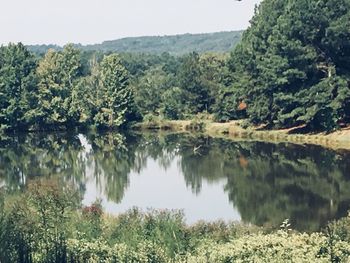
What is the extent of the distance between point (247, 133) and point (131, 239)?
47.4 metres

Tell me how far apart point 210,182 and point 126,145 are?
24248 millimetres

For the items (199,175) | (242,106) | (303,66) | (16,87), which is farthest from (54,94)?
(199,175)

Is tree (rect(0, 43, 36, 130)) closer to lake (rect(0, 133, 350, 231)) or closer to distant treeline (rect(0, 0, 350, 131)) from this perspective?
distant treeline (rect(0, 0, 350, 131))

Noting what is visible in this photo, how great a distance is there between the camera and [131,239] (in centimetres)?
2206

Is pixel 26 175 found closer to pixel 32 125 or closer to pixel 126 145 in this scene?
pixel 126 145

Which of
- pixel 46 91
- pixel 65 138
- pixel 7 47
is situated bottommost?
pixel 65 138

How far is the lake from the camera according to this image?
33.2m

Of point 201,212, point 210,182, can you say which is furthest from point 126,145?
point 201,212

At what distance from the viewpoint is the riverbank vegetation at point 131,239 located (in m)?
19.1

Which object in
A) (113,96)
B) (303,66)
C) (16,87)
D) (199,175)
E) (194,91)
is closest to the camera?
(199,175)

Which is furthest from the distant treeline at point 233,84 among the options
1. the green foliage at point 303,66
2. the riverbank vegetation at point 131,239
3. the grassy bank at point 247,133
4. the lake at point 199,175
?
the riverbank vegetation at point 131,239

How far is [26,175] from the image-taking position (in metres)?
45.5

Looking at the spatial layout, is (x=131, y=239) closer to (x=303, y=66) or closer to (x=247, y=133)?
(x=303, y=66)

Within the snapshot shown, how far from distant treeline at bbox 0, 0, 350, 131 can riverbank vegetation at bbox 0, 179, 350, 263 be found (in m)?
35.5
